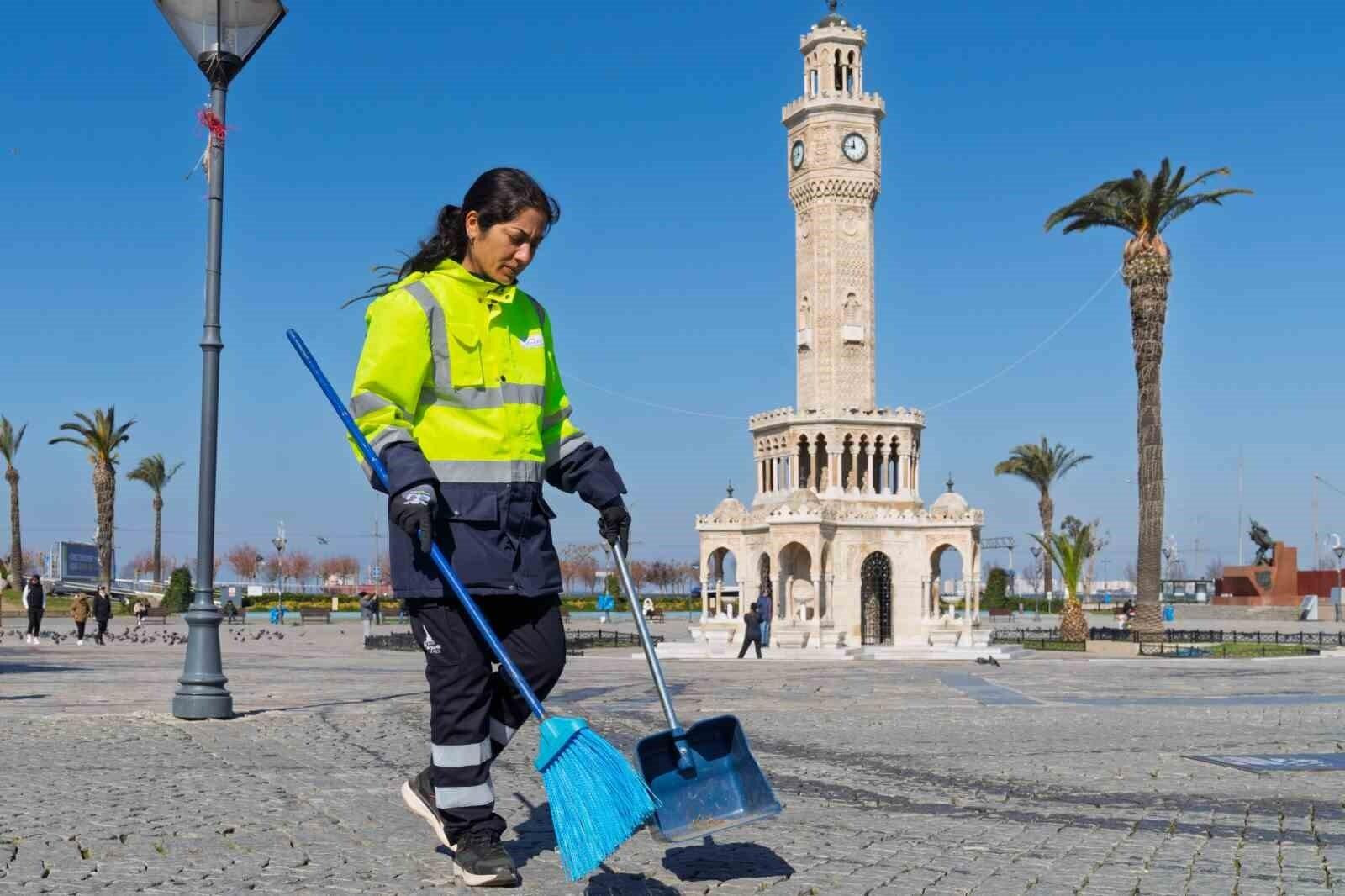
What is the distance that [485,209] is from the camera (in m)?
4.79

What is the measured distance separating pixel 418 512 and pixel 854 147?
33.9 m

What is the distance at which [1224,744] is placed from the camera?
967 centimetres

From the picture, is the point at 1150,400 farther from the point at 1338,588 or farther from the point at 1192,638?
the point at 1338,588

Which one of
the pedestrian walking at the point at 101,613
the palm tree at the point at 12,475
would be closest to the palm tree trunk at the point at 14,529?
the palm tree at the point at 12,475

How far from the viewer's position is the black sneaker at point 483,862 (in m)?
4.39

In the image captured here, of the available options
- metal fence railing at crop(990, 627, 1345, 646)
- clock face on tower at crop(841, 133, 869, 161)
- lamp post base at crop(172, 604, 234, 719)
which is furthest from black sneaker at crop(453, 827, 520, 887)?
clock face on tower at crop(841, 133, 869, 161)

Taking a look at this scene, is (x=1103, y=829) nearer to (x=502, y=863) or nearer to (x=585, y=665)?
(x=502, y=863)

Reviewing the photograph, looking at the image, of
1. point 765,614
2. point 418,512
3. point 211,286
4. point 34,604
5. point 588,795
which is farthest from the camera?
point 765,614

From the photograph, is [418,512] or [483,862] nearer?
[418,512]

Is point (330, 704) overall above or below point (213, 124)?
below

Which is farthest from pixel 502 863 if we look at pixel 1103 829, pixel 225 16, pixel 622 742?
pixel 225 16

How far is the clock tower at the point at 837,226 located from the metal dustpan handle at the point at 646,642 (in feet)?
103

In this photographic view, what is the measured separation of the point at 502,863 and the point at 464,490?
46.4 inches

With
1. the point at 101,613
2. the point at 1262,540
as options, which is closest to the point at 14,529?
the point at 101,613
